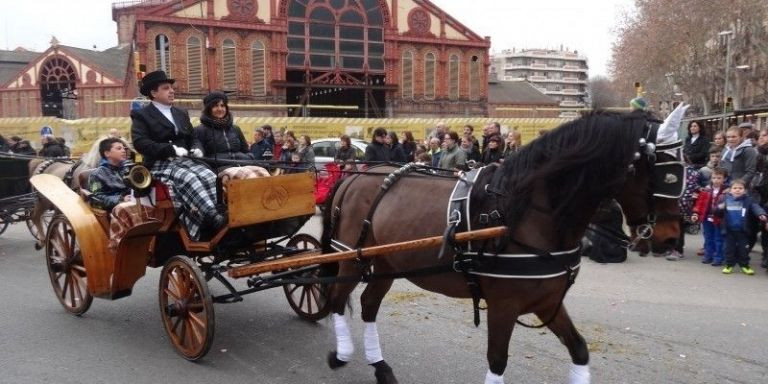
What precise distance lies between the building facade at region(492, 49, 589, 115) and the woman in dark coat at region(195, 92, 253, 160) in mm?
133312

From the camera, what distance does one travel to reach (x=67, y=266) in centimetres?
558

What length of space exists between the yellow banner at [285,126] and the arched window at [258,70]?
1045cm

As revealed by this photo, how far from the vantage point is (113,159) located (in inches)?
227

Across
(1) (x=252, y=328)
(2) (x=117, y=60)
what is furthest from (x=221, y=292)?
(2) (x=117, y=60)

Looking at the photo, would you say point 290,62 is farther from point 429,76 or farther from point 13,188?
point 13,188

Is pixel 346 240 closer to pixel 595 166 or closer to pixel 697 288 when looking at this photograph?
pixel 595 166

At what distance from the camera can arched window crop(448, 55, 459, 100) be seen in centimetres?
3384

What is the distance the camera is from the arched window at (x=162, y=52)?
2772 cm

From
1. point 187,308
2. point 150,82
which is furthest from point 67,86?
point 187,308

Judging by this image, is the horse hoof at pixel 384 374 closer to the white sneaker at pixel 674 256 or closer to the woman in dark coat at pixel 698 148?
the white sneaker at pixel 674 256

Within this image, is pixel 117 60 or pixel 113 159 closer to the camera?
pixel 113 159

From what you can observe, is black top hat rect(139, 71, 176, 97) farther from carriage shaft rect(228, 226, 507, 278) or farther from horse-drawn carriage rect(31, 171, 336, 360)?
carriage shaft rect(228, 226, 507, 278)

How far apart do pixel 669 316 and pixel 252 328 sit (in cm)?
401

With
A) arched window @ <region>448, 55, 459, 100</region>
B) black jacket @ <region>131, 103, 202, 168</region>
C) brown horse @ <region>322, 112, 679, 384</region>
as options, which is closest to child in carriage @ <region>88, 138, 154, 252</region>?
black jacket @ <region>131, 103, 202, 168</region>
